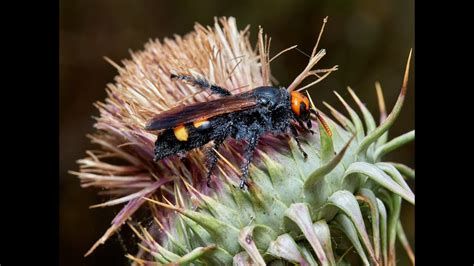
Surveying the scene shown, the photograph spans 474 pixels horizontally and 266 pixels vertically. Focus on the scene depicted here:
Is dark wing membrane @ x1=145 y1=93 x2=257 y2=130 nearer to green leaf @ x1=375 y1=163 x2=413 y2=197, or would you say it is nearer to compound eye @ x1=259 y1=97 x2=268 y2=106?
compound eye @ x1=259 y1=97 x2=268 y2=106

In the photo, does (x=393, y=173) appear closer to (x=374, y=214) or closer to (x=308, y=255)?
(x=374, y=214)

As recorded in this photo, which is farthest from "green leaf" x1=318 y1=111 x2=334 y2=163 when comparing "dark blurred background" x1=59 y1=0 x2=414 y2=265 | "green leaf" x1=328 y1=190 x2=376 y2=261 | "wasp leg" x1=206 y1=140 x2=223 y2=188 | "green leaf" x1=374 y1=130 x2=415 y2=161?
"dark blurred background" x1=59 y1=0 x2=414 y2=265

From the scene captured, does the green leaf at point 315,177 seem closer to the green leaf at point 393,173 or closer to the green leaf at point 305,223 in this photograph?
the green leaf at point 305,223

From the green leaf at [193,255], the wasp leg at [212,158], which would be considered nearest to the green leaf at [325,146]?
the wasp leg at [212,158]

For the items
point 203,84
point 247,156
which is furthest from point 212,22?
point 247,156

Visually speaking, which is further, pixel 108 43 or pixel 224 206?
pixel 108 43

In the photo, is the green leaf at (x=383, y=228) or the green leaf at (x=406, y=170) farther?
A: the green leaf at (x=406, y=170)
